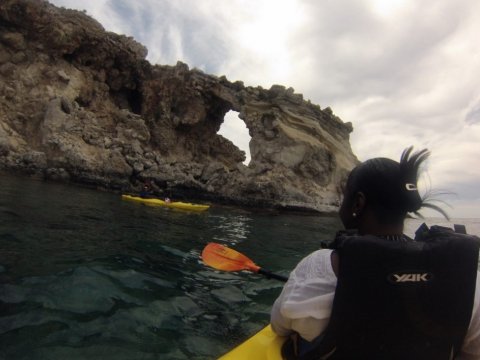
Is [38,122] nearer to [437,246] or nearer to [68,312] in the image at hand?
[68,312]

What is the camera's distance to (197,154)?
3603 cm

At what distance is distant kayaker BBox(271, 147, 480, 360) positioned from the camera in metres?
1.67

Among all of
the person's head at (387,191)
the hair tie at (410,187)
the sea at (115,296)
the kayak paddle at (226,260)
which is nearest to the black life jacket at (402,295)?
the person's head at (387,191)

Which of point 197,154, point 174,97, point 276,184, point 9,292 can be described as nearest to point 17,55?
point 174,97

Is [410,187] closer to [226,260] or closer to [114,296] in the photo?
[226,260]

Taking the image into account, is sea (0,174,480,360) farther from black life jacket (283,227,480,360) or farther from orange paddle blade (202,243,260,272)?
black life jacket (283,227,480,360)

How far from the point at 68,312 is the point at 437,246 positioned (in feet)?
10.6

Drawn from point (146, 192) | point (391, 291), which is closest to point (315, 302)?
point (391, 291)

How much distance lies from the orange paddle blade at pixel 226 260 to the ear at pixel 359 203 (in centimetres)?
233

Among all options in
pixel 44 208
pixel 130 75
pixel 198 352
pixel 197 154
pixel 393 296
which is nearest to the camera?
pixel 393 296

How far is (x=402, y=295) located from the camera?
66.1 inches

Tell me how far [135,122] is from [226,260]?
26.3 metres

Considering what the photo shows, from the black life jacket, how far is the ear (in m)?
0.22

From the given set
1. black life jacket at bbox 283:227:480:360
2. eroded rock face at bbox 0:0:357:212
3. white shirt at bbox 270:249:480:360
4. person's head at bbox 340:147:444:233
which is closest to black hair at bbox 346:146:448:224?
person's head at bbox 340:147:444:233
